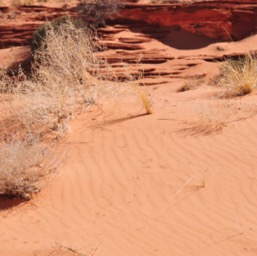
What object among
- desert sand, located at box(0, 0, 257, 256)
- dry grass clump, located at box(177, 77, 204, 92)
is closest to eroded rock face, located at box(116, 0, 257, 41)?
dry grass clump, located at box(177, 77, 204, 92)

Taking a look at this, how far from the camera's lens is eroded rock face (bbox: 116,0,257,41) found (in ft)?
55.0

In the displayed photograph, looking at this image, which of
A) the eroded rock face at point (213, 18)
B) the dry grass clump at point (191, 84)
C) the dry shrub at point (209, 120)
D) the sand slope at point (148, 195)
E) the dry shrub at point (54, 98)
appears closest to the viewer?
the sand slope at point (148, 195)

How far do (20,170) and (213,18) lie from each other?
1246 centimetres

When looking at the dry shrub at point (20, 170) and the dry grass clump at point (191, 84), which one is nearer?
the dry shrub at point (20, 170)

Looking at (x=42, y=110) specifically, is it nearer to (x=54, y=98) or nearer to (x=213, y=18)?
(x=54, y=98)

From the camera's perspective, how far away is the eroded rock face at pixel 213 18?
55.0ft

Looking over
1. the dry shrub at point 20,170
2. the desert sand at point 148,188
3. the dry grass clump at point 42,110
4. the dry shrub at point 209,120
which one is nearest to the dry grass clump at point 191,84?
the dry grass clump at point 42,110

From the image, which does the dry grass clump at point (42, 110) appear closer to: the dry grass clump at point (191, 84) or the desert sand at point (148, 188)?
the desert sand at point (148, 188)

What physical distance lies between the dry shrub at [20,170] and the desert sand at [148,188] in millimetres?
119

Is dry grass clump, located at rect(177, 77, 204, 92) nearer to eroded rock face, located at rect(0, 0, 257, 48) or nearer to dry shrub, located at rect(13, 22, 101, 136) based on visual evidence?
eroded rock face, located at rect(0, 0, 257, 48)

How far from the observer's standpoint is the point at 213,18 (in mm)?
16812

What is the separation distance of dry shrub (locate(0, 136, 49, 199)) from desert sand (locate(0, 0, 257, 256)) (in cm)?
12

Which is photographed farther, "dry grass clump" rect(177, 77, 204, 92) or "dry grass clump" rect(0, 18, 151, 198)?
"dry grass clump" rect(177, 77, 204, 92)

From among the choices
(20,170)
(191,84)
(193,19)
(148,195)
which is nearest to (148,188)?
(148,195)
